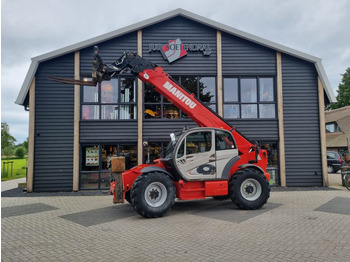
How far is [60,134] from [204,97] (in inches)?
258

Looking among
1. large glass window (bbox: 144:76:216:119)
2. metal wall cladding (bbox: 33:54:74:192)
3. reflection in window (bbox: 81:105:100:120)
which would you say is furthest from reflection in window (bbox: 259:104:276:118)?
metal wall cladding (bbox: 33:54:74:192)

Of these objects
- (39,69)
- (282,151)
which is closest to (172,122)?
(282,151)

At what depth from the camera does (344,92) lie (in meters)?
37.6

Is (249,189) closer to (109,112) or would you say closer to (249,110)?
(249,110)

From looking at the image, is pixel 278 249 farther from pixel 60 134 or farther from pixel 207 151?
pixel 60 134

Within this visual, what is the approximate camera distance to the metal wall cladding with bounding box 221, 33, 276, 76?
1227 cm

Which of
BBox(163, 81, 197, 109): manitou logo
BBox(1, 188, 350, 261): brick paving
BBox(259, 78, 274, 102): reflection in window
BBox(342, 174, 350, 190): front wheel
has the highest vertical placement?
BBox(259, 78, 274, 102): reflection in window

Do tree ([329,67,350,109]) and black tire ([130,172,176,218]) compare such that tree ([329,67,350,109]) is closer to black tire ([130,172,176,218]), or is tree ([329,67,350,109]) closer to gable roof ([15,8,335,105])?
gable roof ([15,8,335,105])

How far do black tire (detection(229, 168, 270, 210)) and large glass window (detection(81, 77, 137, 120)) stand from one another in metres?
5.91

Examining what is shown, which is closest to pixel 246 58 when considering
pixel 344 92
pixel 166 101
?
pixel 166 101

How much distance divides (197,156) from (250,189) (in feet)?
6.16

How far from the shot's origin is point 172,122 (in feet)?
38.9

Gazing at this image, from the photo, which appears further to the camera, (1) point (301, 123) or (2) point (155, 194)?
(1) point (301, 123)

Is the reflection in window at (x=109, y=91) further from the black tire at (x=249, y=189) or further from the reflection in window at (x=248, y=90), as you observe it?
the black tire at (x=249, y=189)
